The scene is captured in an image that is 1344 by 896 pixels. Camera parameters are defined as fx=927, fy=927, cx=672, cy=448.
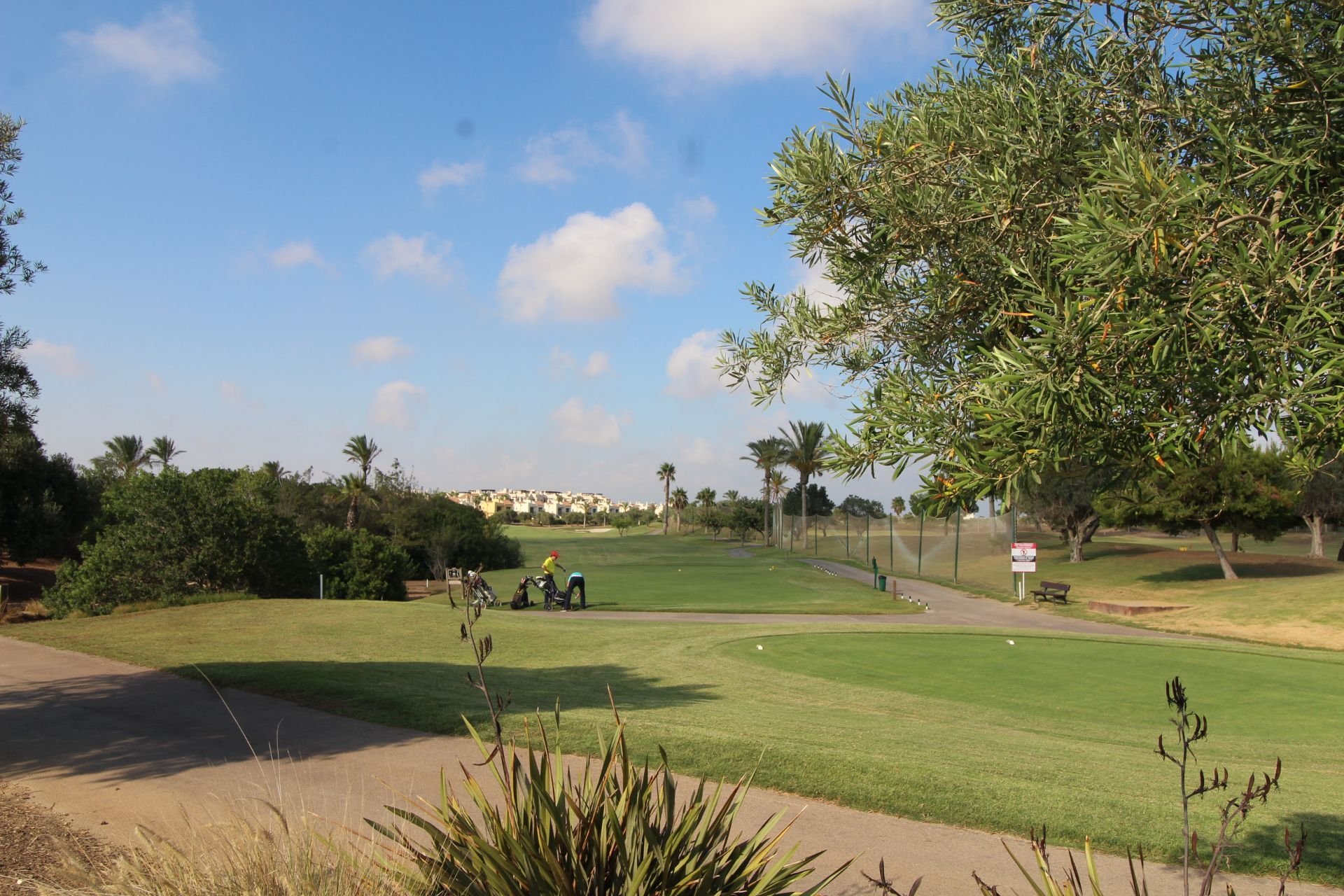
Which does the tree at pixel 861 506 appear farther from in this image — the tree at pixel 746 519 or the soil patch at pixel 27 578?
the soil patch at pixel 27 578

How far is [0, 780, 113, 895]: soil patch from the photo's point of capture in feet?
16.3

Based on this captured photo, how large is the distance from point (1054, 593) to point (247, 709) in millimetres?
28712

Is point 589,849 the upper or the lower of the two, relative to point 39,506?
lower

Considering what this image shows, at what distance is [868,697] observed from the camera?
43.7 ft

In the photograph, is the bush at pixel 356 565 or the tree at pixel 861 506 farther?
the tree at pixel 861 506

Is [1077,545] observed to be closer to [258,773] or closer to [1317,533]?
[1317,533]

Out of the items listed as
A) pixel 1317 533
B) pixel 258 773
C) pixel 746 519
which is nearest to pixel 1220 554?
pixel 1317 533

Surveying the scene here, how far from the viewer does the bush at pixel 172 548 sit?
78.6ft

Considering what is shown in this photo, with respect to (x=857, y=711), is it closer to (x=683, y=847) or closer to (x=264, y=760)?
(x=264, y=760)

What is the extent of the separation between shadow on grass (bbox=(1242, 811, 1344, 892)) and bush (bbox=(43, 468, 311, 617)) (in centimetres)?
2348

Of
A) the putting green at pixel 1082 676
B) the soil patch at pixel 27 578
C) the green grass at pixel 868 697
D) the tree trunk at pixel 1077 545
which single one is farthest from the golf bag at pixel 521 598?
the tree trunk at pixel 1077 545

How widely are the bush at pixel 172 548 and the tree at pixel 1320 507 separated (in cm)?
4284

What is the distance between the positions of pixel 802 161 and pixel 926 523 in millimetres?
46428

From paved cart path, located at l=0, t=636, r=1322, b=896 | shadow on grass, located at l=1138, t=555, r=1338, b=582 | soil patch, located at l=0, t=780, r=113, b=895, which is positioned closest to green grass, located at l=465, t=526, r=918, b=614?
shadow on grass, located at l=1138, t=555, r=1338, b=582
